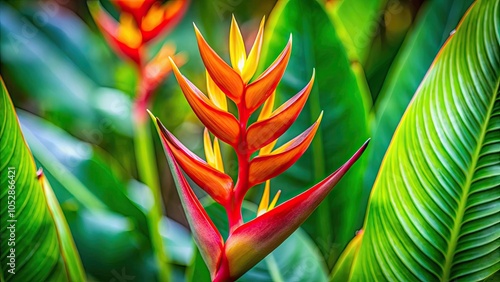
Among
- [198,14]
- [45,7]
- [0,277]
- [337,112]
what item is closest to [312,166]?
[337,112]

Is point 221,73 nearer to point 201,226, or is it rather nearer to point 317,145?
point 201,226

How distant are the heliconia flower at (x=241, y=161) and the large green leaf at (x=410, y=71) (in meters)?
0.33

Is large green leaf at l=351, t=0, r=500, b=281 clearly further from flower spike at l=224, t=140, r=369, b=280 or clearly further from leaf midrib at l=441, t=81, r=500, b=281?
flower spike at l=224, t=140, r=369, b=280

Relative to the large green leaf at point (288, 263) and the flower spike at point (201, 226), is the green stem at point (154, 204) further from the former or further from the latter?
the flower spike at point (201, 226)

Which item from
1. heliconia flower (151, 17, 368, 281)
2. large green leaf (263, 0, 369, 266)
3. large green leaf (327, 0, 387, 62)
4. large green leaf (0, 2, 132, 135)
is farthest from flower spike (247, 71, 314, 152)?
large green leaf (0, 2, 132, 135)

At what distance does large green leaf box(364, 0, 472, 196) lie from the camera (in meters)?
0.77

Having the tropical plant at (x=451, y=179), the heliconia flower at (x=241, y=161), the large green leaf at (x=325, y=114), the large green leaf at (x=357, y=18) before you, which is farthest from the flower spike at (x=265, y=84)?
the large green leaf at (x=357, y=18)

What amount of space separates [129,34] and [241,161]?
1.12 feet

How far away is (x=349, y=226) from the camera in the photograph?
0.74 m

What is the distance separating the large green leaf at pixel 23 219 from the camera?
0.54 m

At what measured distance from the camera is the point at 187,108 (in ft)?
3.59

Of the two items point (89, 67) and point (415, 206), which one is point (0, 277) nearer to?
point (415, 206)

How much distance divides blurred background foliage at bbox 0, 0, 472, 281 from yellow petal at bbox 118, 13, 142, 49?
0.48ft

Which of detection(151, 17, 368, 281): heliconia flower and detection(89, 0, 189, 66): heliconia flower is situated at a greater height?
detection(89, 0, 189, 66): heliconia flower
